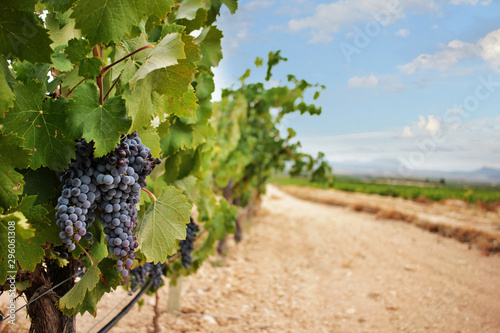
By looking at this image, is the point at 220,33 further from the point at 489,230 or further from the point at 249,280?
the point at 489,230

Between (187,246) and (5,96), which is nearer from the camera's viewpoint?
(5,96)

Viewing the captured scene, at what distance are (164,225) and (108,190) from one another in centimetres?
25

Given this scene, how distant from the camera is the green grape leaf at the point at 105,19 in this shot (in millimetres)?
979

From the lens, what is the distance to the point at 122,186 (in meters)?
1.14

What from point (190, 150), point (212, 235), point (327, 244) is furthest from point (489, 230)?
point (190, 150)

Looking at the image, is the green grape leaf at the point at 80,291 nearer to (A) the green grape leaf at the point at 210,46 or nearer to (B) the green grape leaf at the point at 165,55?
(B) the green grape leaf at the point at 165,55

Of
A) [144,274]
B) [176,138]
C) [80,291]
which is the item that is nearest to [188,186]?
[176,138]

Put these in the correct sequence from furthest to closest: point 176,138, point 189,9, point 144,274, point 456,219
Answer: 1. point 456,219
2. point 144,274
3. point 176,138
4. point 189,9

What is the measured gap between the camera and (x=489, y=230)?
31.3 feet

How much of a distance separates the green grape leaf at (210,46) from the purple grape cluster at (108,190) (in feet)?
2.32

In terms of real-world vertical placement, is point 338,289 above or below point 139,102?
below

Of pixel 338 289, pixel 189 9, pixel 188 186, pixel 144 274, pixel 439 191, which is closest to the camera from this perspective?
pixel 189 9

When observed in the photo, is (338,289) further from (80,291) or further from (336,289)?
(80,291)

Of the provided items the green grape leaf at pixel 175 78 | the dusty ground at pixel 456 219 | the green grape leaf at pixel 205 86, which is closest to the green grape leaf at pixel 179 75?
the green grape leaf at pixel 175 78
